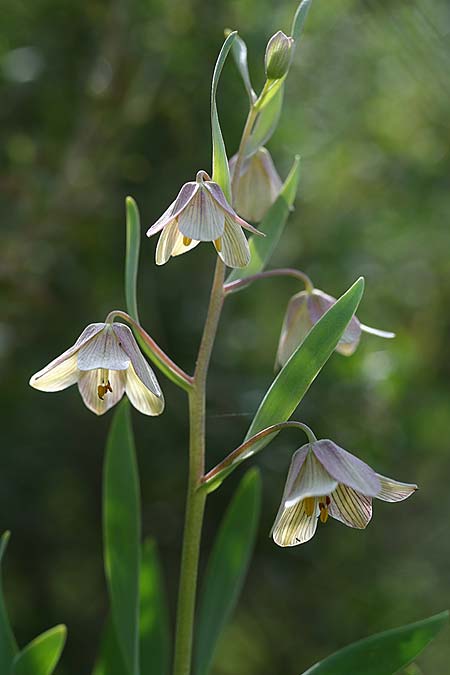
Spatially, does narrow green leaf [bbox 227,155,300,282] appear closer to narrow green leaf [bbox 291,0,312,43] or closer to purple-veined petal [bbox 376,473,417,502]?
narrow green leaf [bbox 291,0,312,43]

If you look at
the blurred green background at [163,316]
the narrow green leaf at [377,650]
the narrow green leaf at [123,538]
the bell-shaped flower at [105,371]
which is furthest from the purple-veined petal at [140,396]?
the blurred green background at [163,316]

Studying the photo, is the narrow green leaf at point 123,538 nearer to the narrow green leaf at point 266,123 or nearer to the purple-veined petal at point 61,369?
the purple-veined petal at point 61,369

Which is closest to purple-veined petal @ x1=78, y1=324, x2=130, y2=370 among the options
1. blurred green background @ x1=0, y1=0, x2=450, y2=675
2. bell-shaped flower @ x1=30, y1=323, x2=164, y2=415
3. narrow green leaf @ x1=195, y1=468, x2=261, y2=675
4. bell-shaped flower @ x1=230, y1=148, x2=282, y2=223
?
bell-shaped flower @ x1=30, y1=323, x2=164, y2=415

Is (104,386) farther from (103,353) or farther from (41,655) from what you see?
(41,655)

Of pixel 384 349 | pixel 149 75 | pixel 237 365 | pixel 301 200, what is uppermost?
→ pixel 149 75

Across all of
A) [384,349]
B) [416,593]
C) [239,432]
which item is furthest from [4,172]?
[416,593]

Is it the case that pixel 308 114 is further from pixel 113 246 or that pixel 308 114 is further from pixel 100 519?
pixel 100 519
